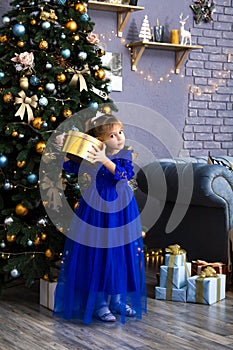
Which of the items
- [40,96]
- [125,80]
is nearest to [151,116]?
[125,80]

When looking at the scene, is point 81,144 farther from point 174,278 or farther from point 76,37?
point 174,278

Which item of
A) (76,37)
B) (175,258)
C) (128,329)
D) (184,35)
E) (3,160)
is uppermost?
(184,35)

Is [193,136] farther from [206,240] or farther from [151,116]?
[206,240]

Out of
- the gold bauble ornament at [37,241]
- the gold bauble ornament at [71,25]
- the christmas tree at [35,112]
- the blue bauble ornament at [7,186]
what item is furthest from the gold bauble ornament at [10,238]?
the gold bauble ornament at [71,25]

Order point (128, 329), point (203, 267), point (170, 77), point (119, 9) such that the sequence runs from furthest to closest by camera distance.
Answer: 1. point (170, 77)
2. point (119, 9)
3. point (203, 267)
4. point (128, 329)

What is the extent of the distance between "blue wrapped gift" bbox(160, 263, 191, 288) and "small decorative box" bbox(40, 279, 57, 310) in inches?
25.3

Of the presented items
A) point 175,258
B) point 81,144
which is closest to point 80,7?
point 81,144

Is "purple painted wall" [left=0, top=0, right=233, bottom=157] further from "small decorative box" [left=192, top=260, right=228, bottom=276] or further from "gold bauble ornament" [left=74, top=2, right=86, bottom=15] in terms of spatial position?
"small decorative box" [left=192, top=260, right=228, bottom=276]

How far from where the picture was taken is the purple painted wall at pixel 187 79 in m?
5.32

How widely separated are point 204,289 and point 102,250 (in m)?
0.74

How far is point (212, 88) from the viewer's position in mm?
5762

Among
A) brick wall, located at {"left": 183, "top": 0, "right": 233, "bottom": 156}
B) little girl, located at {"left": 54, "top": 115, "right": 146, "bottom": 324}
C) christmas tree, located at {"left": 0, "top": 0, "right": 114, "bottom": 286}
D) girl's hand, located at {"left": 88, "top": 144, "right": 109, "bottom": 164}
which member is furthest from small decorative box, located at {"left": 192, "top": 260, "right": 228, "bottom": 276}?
brick wall, located at {"left": 183, "top": 0, "right": 233, "bottom": 156}

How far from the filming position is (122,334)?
3.11 metres

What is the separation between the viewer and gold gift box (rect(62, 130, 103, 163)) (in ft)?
10.6
